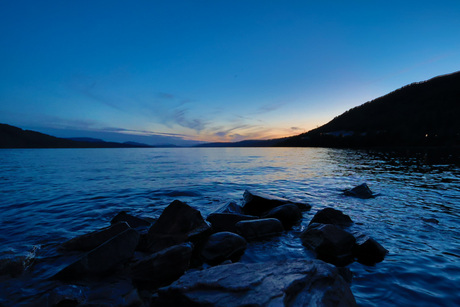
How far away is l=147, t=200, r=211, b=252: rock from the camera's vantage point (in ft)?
21.8

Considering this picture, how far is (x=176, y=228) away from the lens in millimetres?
7086

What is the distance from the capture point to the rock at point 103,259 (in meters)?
5.06

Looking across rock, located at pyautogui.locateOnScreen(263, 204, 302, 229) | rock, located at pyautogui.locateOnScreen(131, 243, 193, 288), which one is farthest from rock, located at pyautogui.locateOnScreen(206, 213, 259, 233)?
rock, located at pyautogui.locateOnScreen(131, 243, 193, 288)

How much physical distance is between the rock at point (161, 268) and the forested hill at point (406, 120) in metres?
132

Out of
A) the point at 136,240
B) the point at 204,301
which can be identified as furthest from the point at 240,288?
the point at 136,240

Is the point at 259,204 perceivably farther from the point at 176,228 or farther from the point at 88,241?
the point at 88,241

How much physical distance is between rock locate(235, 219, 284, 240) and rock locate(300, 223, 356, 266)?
1.55 m

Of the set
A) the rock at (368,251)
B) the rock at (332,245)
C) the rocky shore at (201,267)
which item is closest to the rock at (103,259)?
the rocky shore at (201,267)

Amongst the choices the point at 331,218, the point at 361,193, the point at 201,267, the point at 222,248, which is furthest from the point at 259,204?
the point at 361,193

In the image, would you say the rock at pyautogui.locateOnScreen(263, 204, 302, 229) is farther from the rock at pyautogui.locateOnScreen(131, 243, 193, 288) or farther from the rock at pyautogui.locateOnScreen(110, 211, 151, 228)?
the rock at pyautogui.locateOnScreen(110, 211, 151, 228)

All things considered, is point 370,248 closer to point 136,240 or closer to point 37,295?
point 136,240

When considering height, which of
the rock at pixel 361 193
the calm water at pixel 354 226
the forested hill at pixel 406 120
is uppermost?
the forested hill at pixel 406 120

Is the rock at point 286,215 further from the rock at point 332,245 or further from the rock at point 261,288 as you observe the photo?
the rock at point 261,288

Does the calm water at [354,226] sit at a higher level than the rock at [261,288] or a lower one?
lower
